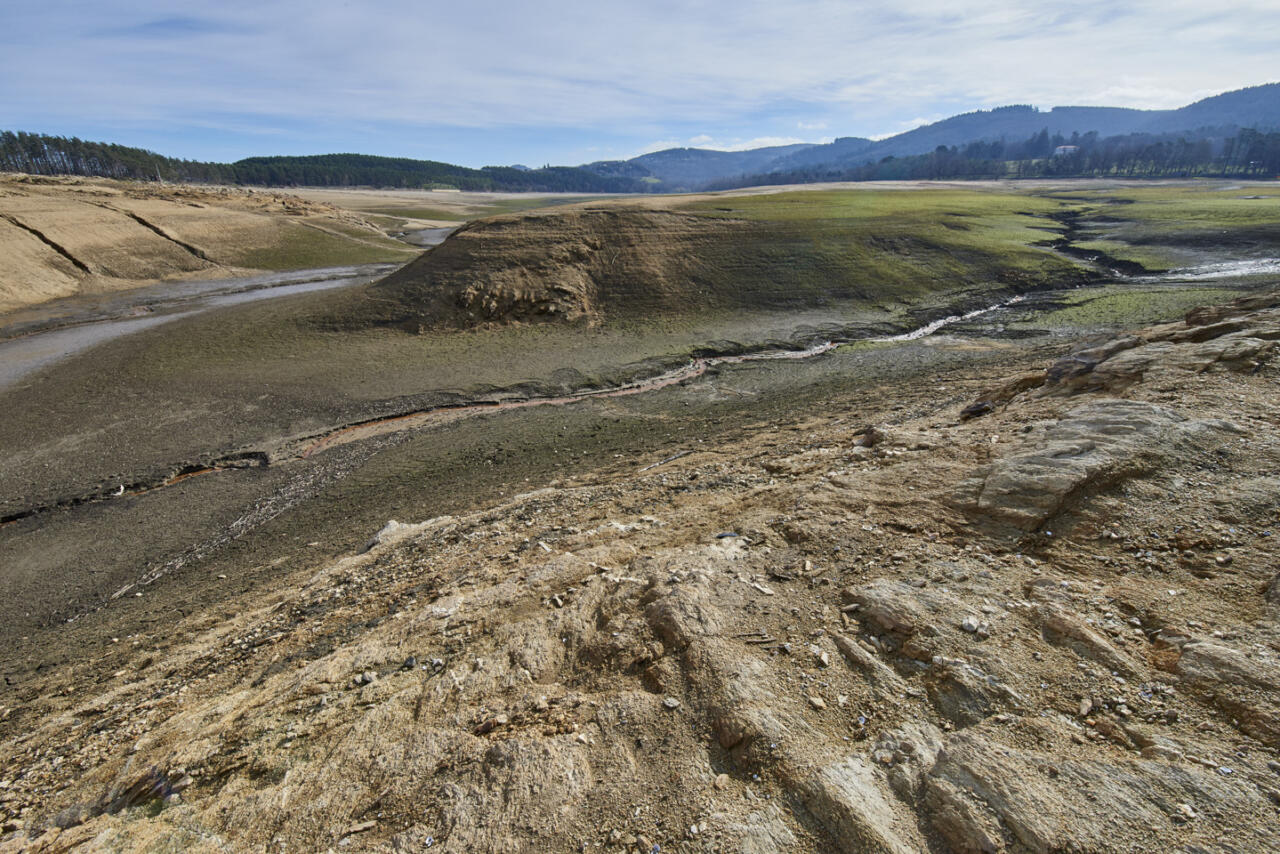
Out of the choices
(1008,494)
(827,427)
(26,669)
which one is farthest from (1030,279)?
(26,669)

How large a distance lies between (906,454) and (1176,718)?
7.31 m

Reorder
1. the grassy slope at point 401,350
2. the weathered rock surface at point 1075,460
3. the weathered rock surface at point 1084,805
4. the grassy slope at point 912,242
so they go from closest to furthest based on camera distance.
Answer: the weathered rock surface at point 1084,805, the weathered rock surface at point 1075,460, the grassy slope at point 401,350, the grassy slope at point 912,242

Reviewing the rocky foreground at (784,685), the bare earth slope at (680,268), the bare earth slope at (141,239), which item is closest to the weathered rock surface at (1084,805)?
the rocky foreground at (784,685)

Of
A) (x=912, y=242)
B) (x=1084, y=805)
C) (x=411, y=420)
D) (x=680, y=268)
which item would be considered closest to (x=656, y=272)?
(x=680, y=268)

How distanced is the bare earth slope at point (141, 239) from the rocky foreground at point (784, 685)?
58.4 meters

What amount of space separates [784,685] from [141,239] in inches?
3219

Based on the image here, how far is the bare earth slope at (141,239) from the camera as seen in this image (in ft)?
168

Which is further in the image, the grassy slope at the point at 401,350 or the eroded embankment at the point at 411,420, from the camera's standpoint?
the grassy slope at the point at 401,350

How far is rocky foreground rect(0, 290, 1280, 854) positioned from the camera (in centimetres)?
517

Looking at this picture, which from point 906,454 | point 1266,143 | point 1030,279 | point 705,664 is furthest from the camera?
point 1266,143

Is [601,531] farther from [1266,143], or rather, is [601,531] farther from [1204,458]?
[1266,143]

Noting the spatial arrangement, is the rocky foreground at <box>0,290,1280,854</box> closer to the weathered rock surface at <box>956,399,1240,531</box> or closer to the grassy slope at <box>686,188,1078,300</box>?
the weathered rock surface at <box>956,399,1240,531</box>

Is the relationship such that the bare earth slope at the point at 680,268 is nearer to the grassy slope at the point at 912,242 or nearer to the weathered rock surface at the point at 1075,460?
the grassy slope at the point at 912,242

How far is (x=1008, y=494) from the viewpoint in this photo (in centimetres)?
921
